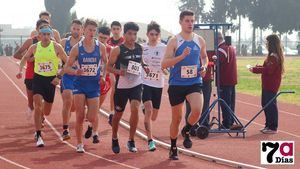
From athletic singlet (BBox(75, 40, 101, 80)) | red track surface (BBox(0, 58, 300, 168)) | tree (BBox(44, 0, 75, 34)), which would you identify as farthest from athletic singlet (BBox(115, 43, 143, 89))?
tree (BBox(44, 0, 75, 34))

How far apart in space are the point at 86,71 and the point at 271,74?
14.3 feet

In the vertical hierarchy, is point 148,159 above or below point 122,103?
below

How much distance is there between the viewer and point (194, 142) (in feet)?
36.5

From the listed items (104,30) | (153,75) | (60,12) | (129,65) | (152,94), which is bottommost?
(152,94)

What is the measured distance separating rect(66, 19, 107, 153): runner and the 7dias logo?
8.82 ft

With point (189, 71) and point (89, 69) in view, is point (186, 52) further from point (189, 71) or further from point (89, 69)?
point (89, 69)

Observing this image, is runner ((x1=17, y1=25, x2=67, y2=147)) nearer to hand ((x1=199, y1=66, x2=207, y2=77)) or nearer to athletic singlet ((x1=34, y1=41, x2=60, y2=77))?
athletic singlet ((x1=34, y1=41, x2=60, y2=77))

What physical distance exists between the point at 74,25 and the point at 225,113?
132 inches

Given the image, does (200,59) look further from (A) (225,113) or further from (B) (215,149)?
(A) (225,113)

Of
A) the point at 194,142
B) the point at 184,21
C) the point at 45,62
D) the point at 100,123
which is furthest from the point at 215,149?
the point at 100,123

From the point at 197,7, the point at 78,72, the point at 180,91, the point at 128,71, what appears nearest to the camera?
the point at 180,91

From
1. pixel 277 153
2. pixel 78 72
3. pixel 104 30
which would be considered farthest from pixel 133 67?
pixel 104 30

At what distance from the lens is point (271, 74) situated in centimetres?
1259

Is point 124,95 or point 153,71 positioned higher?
point 153,71
